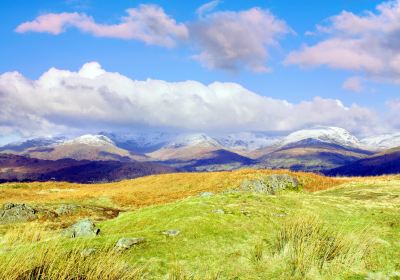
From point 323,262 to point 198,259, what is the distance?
4.27 m

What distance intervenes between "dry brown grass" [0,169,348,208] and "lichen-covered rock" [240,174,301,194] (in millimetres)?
2078

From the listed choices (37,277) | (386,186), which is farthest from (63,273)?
(386,186)

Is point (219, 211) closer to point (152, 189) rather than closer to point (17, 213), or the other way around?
point (17, 213)

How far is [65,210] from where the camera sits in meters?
40.3

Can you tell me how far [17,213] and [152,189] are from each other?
27345 millimetres

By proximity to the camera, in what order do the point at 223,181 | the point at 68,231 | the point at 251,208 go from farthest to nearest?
the point at 223,181 < the point at 251,208 < the point at 68,231

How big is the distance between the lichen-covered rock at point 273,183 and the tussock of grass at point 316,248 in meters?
33.4

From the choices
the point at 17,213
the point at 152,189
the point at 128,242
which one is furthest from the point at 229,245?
the point at 152,189

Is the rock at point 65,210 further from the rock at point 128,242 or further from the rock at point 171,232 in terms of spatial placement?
the rock at point 128,242

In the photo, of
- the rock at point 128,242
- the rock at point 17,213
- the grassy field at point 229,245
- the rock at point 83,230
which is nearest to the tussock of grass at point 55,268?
the grassy field at point 229,245

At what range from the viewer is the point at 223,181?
191 ft

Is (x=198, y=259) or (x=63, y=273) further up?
(x=63, y=273)

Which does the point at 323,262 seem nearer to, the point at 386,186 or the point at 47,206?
the point at 386,186

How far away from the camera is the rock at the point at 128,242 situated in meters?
14.0
